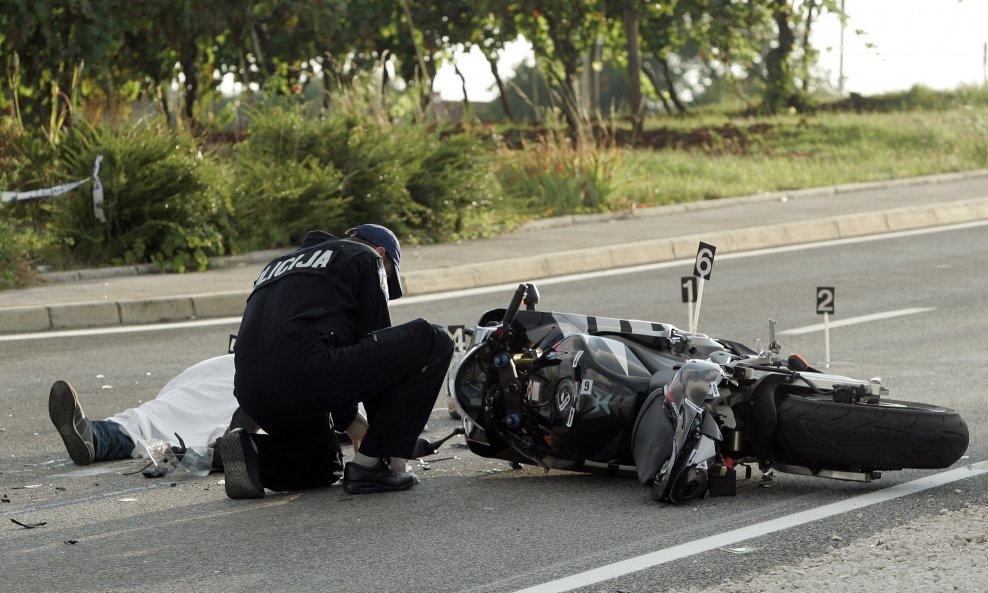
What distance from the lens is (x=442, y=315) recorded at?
41.2 feet

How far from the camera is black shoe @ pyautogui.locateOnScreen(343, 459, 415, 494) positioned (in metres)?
6.64

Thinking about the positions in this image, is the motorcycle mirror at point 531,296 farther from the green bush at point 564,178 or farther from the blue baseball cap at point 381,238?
the green bush at point 564,178

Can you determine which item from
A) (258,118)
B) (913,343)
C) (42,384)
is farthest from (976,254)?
(42,384)

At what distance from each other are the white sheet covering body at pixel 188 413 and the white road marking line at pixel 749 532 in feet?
8.74

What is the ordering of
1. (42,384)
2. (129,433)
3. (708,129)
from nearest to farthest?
(129,433) → (42,384) → (708,129)

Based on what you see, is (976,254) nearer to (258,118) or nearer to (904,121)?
(258,118)

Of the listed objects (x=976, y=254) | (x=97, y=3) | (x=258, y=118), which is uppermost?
(x=97, y=3)

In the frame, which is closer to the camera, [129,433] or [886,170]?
[129,433]

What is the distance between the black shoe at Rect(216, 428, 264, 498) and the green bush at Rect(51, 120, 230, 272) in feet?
26.7

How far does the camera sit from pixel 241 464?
651 cm

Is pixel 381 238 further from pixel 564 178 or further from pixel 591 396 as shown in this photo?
pixel 564 178

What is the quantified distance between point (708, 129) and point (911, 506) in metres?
21.7

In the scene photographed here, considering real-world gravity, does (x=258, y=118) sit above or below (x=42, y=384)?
above

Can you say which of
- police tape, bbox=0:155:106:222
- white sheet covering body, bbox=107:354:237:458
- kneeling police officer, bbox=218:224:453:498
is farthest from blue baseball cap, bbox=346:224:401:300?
police tape, bbox=0:155:106:222
